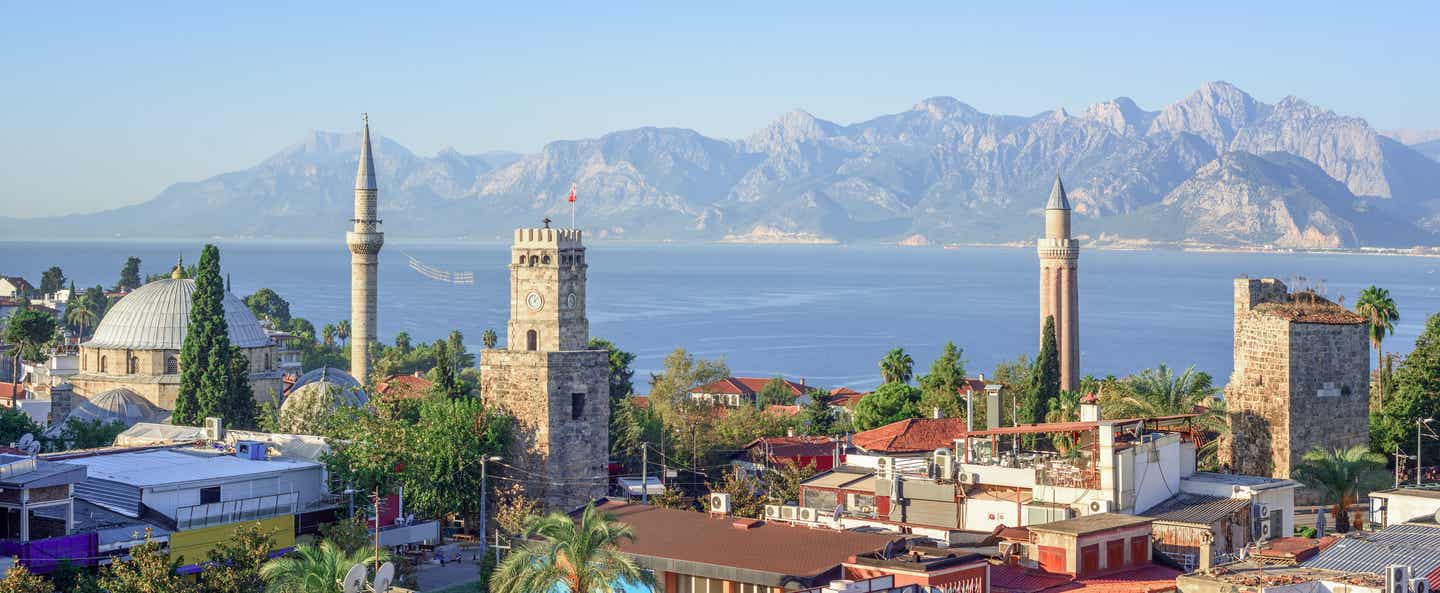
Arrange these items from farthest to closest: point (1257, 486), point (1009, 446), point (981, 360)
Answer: point (981, 360) → point (1009, 446) → point (1257, 486)

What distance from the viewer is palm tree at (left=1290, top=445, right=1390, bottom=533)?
3841cm

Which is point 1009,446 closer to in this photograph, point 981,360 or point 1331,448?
point 1331,448

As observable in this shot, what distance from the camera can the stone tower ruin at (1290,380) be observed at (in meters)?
42.9

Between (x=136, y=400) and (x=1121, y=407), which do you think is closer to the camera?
(x=1121, y=407)

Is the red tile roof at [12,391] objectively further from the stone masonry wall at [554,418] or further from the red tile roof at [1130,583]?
the red tile roof at [1130,583]

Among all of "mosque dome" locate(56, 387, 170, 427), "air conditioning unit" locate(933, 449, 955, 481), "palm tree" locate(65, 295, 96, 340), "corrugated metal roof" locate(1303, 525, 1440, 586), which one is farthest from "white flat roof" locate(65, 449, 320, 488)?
"palm tree" locate(65, 295, 96, 340)

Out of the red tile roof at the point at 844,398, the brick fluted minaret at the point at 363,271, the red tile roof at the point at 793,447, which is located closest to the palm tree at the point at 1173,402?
the red tile roof at the point at 793,447

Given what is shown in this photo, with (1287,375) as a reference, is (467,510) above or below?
below

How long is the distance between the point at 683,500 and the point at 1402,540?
1940 cm

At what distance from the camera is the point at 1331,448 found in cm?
4353

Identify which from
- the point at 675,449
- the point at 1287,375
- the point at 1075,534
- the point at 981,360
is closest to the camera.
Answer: the point at 1075,534

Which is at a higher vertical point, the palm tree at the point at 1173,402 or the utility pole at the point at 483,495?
the palm tree at the point at 1173,402

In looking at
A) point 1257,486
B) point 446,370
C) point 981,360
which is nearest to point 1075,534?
point 1257,486

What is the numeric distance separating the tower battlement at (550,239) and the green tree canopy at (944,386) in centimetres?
1970
